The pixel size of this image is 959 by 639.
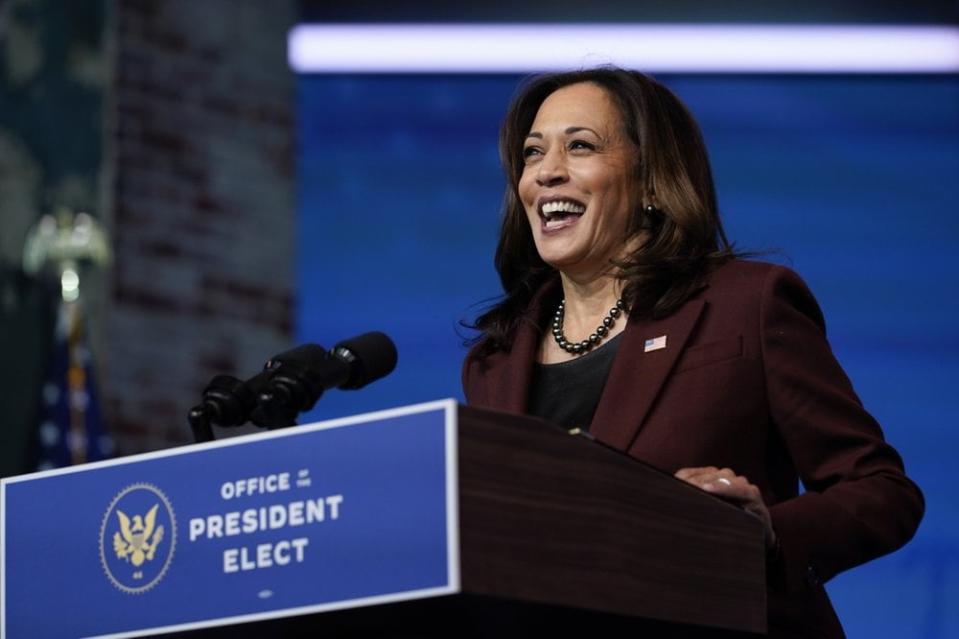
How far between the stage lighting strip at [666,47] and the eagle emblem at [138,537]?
4792mm

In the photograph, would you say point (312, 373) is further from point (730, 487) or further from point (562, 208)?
point (562, 208)

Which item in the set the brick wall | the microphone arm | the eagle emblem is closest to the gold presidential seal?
the eagle emblem

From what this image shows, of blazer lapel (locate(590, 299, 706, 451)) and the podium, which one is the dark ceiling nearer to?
blazer lapel (locate(590, 299, 706, 451))

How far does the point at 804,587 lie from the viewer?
198cm

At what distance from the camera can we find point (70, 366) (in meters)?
5.85

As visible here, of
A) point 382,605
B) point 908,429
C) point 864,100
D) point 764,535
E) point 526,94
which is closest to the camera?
point 382,605

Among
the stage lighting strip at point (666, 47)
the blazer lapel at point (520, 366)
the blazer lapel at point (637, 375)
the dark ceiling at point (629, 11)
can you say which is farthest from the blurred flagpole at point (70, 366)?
the blazer lapel at point (637, 375)

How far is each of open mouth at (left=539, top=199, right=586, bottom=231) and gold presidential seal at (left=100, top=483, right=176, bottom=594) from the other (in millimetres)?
850

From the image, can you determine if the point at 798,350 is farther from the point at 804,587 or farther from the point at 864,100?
the point at 864,100

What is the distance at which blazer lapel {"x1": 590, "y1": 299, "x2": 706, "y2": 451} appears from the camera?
212cm

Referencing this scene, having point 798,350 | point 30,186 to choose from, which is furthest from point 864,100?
point 798,350

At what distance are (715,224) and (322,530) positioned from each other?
3.29ft

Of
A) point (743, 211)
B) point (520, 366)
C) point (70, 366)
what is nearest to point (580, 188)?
point (520, 366)

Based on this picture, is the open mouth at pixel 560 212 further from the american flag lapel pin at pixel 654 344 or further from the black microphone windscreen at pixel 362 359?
the black microphone windscreen at pixel 362 359
